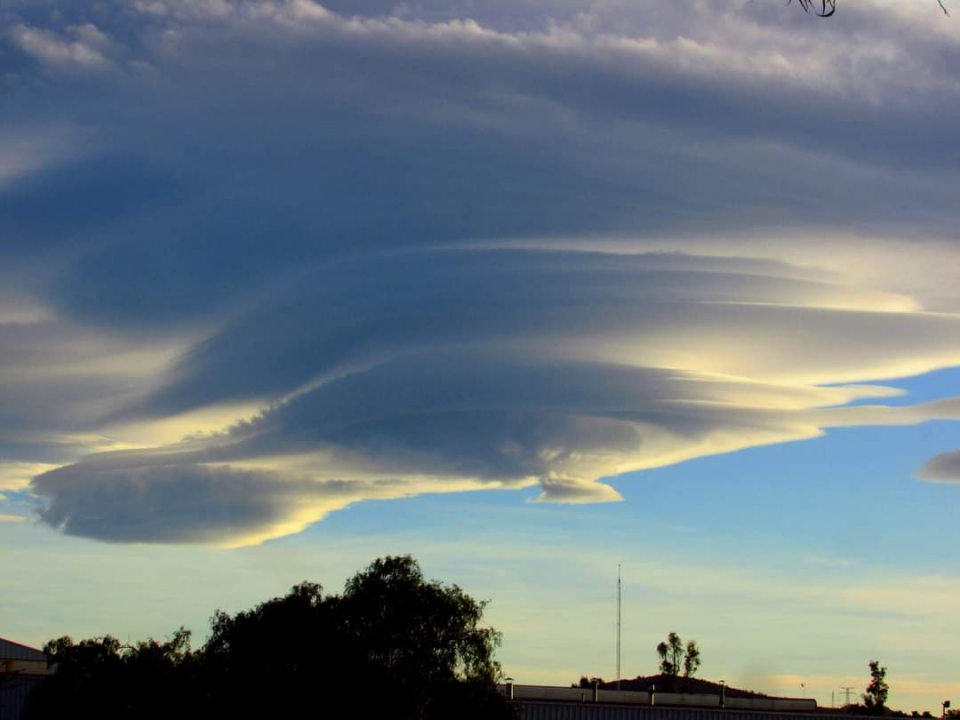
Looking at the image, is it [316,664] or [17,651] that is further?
[17,651]

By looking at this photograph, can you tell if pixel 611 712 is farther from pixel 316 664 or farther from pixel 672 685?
pixel 672 685

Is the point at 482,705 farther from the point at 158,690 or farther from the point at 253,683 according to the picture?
the point at 158,690

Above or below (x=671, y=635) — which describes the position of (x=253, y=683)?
below

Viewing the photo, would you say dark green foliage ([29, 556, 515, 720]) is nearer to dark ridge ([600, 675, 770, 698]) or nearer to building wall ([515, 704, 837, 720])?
building wall ([515, 704, 837, 720])

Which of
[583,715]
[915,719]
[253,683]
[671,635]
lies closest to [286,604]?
[253,683]

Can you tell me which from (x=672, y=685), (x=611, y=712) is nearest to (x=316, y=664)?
(x=611, y=712)

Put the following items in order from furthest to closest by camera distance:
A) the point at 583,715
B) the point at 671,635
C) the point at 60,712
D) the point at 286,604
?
1. the point at 671,635
2. the point at 583,715
3. the point at 286,604
4. the point at 60,712

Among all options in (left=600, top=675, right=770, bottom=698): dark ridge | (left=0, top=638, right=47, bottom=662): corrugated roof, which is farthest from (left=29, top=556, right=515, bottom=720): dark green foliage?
(left=600, top=675, right=770, bottom=698): dark ridge

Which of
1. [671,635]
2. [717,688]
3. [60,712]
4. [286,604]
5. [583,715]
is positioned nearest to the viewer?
[60,712]

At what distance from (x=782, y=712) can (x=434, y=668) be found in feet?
107

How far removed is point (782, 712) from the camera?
8631 centimetres

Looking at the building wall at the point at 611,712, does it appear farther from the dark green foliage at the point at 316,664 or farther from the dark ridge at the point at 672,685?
the dark ridge at the point at 672,685

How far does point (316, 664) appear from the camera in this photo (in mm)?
60875

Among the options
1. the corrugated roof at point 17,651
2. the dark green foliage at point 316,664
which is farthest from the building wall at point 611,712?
the corrugated roof at point 17,651
